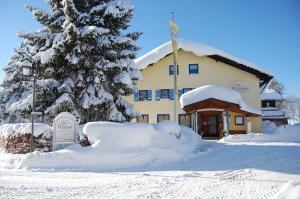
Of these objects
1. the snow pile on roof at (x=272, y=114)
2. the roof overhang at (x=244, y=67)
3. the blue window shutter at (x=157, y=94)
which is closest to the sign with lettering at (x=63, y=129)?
the blue window shutter at (x=157, y=94)

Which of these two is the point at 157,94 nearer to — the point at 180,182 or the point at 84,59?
the point at 84,59

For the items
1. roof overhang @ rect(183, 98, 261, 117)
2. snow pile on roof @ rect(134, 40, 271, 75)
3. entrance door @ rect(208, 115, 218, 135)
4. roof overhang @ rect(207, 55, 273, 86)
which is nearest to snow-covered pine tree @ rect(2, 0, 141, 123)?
roof overhang @ rect(183, 98, 261, 117)

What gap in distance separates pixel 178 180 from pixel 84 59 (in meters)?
10.4

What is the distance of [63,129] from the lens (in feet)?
45.6

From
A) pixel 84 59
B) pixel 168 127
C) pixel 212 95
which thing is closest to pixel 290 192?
pixel 168 127

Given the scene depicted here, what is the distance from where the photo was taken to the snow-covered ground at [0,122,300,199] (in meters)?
7.14

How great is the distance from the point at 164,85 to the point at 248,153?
54.2ft

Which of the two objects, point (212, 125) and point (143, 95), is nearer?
point (212, 125)

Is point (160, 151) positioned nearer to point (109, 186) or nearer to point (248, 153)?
point (248, 153)

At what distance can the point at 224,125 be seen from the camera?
84.2 feet

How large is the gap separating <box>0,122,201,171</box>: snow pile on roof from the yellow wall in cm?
1522

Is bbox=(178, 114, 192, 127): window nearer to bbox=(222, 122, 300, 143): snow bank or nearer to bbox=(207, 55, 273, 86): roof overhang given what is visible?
bbox=(207, 55, 273, 86): roof overhang

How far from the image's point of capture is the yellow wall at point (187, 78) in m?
29.4

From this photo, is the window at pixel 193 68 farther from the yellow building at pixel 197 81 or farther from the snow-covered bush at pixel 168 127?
the snow-covered bush at pixel 168 127
